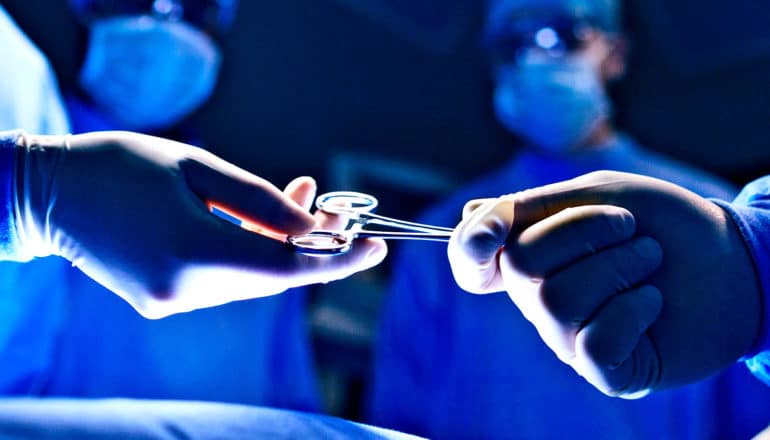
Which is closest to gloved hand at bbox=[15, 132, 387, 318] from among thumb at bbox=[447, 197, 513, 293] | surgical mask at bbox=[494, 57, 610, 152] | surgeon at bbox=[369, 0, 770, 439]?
Result: thumb at bbox=[447, 197, 513, 293]

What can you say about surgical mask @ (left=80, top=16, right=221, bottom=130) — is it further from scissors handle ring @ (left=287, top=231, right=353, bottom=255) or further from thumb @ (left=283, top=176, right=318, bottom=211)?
scissors handle ring @ (left=287, top=231, right=353, bottom=255)

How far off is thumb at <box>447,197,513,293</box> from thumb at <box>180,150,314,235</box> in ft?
0.68

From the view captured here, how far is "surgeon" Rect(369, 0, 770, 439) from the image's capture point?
1.65 m

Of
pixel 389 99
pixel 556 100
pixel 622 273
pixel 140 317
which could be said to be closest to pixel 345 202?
pixel 622 273

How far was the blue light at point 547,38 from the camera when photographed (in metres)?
2.03

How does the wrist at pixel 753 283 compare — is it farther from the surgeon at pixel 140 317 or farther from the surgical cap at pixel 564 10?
the surgical cap at pixel 564 10

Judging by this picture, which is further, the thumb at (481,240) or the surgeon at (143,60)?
the surgeon at (143,60)

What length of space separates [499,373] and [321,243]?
43.9 inches

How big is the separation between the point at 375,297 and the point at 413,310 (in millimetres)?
620

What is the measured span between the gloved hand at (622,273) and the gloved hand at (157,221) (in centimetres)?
19

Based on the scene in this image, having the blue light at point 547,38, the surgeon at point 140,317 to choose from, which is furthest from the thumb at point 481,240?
the blue light at point 547,38

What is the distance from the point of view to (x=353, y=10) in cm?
273

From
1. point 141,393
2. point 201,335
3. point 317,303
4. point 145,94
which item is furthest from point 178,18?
point 317,303

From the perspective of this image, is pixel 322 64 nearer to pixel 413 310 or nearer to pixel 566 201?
pixel 413 310
